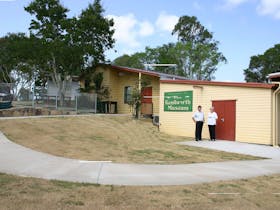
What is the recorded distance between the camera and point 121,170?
27.4 ft

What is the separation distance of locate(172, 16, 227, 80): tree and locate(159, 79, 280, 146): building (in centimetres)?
3368

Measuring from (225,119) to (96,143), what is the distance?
23.1 ft

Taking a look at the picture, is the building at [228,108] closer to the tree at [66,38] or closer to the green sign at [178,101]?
the green sign at [178,101]

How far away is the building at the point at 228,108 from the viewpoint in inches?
583

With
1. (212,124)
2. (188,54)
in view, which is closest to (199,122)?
(212,124)

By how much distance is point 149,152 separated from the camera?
37.8ft

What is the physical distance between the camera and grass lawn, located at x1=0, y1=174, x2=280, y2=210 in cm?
548

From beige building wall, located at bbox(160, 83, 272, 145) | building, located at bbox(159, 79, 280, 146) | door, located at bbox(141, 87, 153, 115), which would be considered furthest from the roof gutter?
door, located at bbox(141, 87, 153, 115)

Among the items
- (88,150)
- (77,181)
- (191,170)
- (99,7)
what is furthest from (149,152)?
(99,7)

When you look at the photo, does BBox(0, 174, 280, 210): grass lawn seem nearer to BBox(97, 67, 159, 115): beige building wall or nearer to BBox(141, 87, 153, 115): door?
BBox(141, 87, 153, 115): door

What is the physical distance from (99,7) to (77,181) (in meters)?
23.0

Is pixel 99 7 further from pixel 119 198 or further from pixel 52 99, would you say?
pixel 119 198

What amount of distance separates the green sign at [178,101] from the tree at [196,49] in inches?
1321

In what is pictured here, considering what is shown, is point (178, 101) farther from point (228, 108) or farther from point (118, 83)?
point (118, 83)
